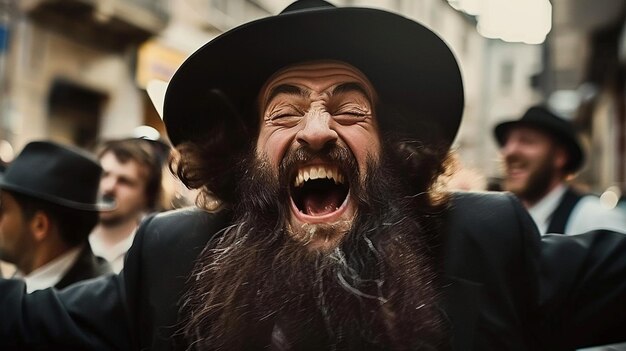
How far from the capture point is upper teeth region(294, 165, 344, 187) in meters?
2.13

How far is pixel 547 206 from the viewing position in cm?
432

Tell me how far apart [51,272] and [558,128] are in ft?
10.9

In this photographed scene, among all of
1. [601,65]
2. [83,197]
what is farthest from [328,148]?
[601,65]

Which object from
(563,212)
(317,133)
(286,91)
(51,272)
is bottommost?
(51,272)

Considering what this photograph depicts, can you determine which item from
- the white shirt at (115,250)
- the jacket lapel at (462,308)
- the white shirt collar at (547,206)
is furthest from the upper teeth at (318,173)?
the white shirt at (115,250)

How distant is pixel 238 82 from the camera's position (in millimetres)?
2475

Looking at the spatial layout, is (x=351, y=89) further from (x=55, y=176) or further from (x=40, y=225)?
(x=40, y=225)

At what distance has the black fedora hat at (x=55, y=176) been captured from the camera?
10.2ft

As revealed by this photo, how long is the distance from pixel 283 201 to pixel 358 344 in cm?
49

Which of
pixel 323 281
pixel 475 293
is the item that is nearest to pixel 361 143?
pixel 323 281

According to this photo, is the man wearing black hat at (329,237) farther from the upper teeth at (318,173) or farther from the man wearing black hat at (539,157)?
the man wearing black hat at (539,157)

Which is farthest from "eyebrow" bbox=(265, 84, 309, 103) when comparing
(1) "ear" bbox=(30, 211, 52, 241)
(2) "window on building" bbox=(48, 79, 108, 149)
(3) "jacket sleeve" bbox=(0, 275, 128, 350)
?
(2) "window on building" bbox=(48, 79, 108, 149)

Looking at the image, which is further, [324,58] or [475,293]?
[324,58]

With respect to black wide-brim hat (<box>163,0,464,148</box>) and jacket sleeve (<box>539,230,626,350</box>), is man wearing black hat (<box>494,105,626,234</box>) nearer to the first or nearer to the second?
black wide-brim hat (<box>163,0,464,148</box>)
